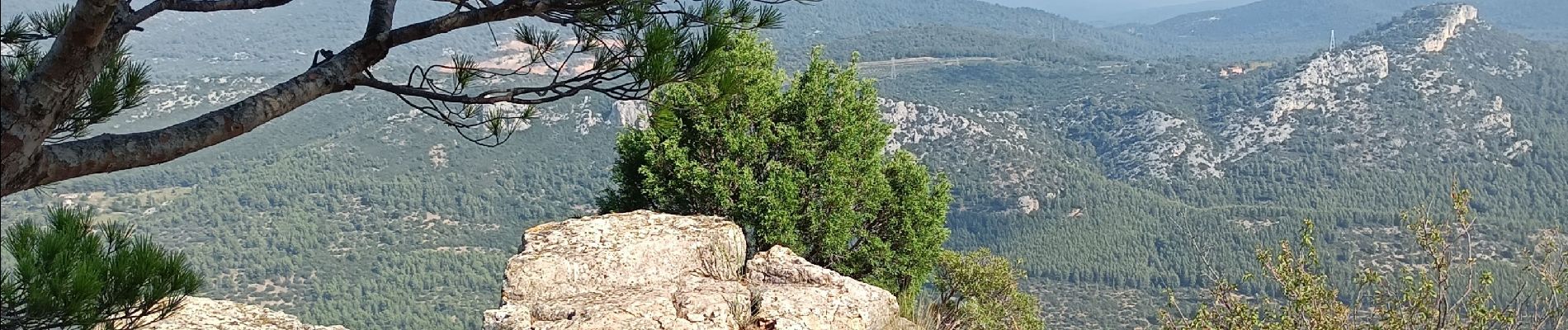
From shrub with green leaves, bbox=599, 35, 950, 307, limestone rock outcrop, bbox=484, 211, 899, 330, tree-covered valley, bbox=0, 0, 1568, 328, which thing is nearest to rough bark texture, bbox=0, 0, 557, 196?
limestone rock outcrop, bbox=484, 211, 899, 330

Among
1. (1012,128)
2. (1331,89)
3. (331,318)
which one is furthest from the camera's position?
(1331,89)

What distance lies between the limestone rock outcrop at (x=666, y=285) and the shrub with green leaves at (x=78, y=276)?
11.6 feet

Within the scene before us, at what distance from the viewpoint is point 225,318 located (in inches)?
343

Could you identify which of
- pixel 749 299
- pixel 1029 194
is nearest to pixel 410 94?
pixel 749 299

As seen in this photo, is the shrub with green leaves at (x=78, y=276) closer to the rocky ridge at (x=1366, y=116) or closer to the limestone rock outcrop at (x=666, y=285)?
the limestone rock outcrop at (x=666, y=285)

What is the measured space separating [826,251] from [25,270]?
883 centimetres

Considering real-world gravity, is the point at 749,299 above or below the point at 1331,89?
above

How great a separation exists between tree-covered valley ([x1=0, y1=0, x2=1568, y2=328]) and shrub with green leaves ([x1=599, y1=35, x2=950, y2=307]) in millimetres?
42503

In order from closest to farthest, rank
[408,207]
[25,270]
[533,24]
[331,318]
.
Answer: [25,270] < [533,24] < [331,318] < [408,207]

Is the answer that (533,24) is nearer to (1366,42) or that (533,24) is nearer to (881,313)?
(881,313)

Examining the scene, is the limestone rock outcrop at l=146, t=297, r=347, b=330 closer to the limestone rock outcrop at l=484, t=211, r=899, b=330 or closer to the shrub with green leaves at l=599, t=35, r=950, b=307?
the limestone rock outcrop at l=484, t=211, r=899, b=330

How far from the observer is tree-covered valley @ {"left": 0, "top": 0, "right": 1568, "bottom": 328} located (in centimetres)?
6656

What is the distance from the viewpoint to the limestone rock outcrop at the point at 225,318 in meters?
8.28

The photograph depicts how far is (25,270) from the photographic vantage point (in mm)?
3488
